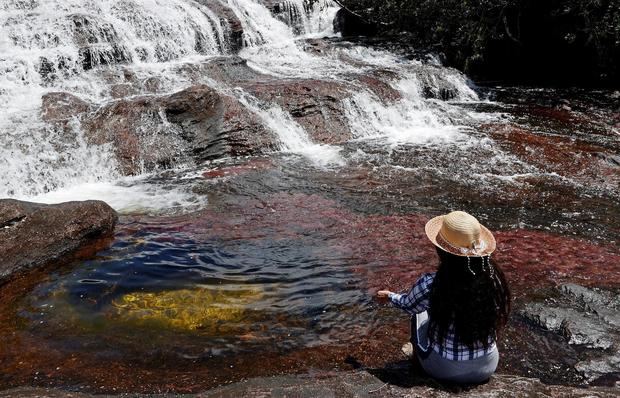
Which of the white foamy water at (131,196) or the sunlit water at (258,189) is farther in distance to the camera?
the white foamy water at (131,196)

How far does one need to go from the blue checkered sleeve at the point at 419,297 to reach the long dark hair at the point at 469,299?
10 cm

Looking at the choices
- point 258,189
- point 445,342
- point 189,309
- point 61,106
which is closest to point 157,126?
point 61,106

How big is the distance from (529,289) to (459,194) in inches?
108

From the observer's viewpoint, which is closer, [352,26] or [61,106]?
[61,106]

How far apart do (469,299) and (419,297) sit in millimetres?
370

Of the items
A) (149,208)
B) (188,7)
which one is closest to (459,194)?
(149,208)

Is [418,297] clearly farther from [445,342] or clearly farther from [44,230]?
[44,230]

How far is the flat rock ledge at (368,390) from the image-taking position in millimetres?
2799

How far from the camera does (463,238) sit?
9.25 ft

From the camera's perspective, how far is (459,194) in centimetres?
732

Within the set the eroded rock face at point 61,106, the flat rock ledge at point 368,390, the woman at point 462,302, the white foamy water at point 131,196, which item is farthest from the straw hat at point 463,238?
the eroded rock face at point 61,106

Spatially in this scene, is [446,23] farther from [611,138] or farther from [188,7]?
[188,7]

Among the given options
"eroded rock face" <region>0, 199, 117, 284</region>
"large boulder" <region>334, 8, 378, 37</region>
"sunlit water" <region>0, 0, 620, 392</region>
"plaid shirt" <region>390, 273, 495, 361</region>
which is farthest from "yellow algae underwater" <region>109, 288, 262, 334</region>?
"large boulder" <region>334, 8, 378, 37</region>

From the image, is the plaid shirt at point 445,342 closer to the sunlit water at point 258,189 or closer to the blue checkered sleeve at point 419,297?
the blue checkered sleeve at point 419,297
